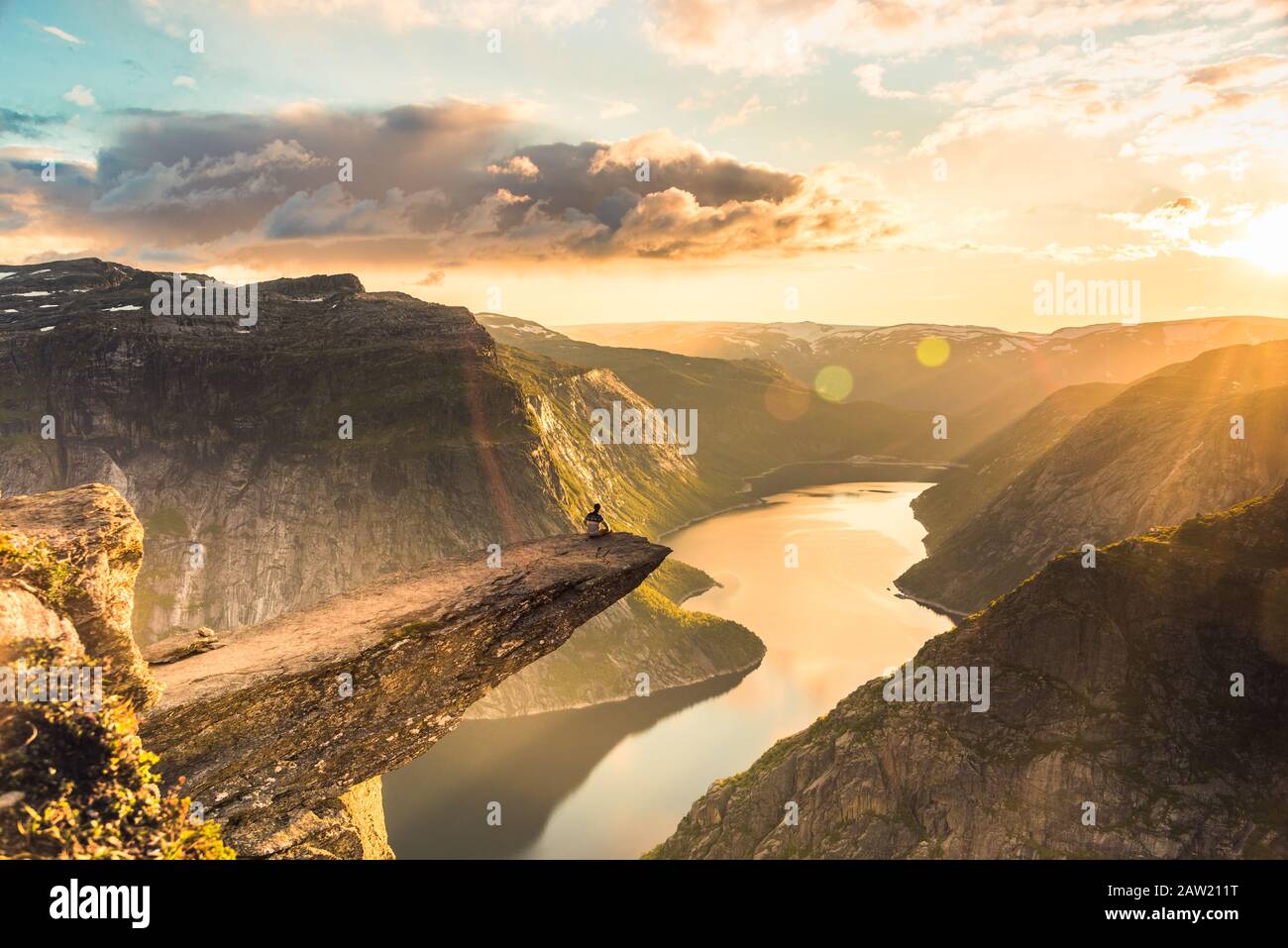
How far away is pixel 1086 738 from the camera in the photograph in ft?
143

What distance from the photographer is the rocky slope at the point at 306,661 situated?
15.4 meters

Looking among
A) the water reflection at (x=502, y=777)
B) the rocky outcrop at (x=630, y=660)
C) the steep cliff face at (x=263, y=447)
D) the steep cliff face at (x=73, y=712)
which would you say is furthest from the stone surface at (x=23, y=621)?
the steep cliff face at (x=263, y=447)

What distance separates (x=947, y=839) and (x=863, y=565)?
130 meters

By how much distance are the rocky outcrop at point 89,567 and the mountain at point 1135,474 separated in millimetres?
120128

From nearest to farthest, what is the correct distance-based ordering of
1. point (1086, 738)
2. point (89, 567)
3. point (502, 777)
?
point (89, 567)
point (1086, 738)
point (502, 777)

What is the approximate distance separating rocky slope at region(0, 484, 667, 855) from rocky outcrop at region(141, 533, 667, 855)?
5 cm

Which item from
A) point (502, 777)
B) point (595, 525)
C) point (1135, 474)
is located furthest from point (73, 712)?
point (1135, 474)

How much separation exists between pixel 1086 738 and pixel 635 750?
187ft

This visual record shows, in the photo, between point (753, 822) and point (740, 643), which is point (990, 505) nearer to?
point (740, 643)

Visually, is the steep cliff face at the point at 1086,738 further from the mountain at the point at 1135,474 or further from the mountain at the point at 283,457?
the mountain at the point at 1135,474

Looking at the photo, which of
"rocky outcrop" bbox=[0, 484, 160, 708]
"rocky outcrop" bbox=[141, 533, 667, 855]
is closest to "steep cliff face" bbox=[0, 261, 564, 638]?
"rocky outcrop" bbox=[141, 533, 667, 855]

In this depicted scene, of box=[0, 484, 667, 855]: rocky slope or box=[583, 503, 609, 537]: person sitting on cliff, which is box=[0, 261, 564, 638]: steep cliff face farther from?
box=[0, 484, 667, 855]: rocky slope

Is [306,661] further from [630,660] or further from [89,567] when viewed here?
[630,660]
